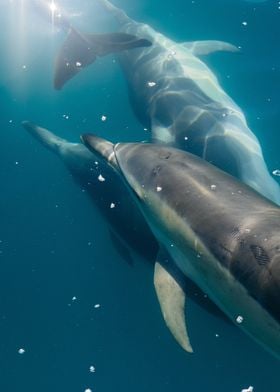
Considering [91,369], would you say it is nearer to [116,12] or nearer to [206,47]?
[206,47]

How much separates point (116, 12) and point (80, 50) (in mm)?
2183

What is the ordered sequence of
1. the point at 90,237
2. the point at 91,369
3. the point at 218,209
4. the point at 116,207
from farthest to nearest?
the point at 90,237, the point at 91,369, the point at 116,207, the point at 218,209

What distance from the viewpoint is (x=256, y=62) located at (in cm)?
1177

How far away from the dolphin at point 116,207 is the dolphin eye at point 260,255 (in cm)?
239

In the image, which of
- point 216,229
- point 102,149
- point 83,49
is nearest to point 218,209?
point 216,229

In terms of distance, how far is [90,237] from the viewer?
410 inches

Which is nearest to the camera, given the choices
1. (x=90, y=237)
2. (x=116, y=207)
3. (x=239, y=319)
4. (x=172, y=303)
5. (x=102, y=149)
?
(x=239, y=319)

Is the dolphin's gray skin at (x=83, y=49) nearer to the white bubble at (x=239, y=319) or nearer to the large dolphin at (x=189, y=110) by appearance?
the large dolphin at (x=189, y=110)

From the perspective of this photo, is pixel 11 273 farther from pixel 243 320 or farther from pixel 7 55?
pixel 243 320

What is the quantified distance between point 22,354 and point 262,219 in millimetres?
7138

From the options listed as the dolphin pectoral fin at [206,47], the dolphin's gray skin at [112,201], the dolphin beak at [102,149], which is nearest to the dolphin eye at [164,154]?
the dolphin beak at [102,149]

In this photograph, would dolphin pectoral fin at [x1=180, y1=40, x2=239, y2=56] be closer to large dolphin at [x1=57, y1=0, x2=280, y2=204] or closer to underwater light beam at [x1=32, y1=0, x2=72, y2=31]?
large dolphin at [x1=57, y1=0, x2=280, y2=204]

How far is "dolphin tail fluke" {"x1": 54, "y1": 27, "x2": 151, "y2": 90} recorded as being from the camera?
10.1 m

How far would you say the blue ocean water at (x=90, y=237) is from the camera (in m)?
8.57
